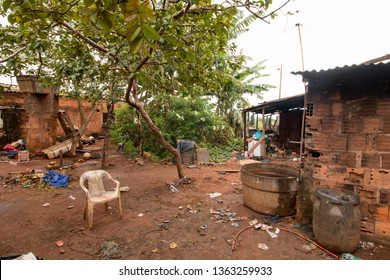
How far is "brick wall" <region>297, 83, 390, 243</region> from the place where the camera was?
358 centimetres

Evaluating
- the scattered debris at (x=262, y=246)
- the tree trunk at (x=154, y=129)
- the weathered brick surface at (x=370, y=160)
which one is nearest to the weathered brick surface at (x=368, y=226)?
the weathered brick surface at (x=370, y=160)

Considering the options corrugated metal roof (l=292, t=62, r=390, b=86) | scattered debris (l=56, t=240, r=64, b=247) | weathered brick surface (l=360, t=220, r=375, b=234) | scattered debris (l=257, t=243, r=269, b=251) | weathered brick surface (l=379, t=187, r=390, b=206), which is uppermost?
corrugated metal roof (l=292, t=62, r=390, b=86)

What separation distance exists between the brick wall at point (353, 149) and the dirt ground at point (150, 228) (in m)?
0.61

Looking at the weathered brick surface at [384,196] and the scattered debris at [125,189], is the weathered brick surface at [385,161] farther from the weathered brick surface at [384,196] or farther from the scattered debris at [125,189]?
the scattered debris at [125,189]

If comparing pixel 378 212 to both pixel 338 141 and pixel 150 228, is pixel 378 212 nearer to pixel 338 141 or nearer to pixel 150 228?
pixel 338 141

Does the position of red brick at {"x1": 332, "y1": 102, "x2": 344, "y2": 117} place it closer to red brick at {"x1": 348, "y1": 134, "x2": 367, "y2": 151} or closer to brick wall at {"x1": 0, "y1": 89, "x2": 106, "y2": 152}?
red brick at {"x1": 348, "y1": 134, "x2": 367, "y2": 151}

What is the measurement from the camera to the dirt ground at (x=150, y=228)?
136 inches

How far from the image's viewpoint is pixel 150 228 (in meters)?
Result: 4.25

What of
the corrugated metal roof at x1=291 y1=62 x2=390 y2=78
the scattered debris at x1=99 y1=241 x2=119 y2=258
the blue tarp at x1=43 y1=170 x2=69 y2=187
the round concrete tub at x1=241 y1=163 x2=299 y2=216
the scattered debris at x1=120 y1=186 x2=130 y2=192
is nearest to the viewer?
the corrugated metal roof at x1=291 y1=62 x2=390 y2=78

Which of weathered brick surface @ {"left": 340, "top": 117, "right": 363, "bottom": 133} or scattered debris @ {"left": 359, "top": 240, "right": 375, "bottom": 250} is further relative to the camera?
weathered brick surface @ {"left": 340, "top": 117, "right": 363, "bottom": 133}

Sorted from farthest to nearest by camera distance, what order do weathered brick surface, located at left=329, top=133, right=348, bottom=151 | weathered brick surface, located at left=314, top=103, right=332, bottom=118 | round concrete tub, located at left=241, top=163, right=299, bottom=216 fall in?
round concrete tub, located at left=241, top=163, right=299, bottom=216, weathered brick surface, located at left=314, top=103, right=332, bottom=118, weathered brick surface, located at left=329, top=133, right=348, bottom=151

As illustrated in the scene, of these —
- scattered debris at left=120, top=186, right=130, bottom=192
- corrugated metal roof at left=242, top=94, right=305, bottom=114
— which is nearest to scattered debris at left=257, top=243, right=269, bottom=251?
scattered debris at left=120, top=186, right=130, bottom=192

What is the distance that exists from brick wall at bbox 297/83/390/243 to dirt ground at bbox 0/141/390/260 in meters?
0.61
